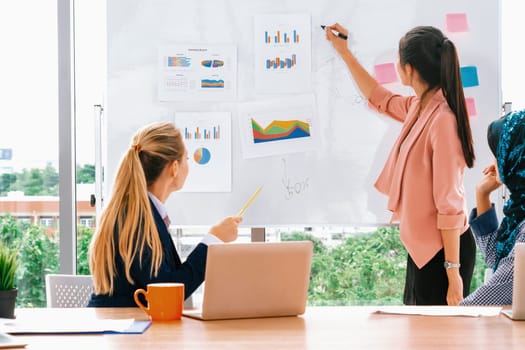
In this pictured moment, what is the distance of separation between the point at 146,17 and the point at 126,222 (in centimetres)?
157

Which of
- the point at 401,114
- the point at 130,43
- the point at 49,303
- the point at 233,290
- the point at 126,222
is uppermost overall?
the point at 130,43

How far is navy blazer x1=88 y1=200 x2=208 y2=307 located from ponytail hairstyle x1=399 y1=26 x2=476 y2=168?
1467mm

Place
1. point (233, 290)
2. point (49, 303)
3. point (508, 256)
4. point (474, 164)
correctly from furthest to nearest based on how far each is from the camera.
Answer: point (474, 164) < point (49, 303) < point (508, 256) < point (233, 290)

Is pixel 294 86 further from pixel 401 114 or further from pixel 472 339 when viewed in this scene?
pixel 472 339

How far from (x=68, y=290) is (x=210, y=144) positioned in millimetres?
1014

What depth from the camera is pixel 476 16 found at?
3.72 m

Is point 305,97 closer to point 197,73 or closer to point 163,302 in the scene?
point 197,73

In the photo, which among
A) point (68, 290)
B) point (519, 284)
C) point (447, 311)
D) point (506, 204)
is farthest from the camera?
point (68, 290)

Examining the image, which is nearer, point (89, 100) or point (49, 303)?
point (49, 303)

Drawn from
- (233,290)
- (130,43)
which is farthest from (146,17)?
(233,290)

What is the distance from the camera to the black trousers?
330cm

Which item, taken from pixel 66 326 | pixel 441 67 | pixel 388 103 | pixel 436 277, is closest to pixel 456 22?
pixel 441 67

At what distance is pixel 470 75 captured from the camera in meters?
3.72

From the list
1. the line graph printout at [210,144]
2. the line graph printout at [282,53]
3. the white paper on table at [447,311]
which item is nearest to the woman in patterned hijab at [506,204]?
the white paper on table at [447,311]
